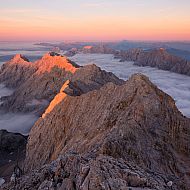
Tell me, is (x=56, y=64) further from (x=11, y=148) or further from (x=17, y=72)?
(x=11, y=148)

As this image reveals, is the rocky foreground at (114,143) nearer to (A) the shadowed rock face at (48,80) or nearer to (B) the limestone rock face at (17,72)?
(A) the shadowed rock face at (48,80)

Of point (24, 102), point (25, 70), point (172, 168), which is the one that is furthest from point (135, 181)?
point (25, 70)

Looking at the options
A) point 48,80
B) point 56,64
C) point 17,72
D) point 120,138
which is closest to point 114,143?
point 120,138

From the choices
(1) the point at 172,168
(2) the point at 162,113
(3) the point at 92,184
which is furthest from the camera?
(2) the point at 162,113

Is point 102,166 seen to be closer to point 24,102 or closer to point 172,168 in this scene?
point 172,168

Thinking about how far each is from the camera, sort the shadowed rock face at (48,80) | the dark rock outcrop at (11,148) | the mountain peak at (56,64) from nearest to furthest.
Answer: the dark rock outcrop at (11,148) < the shadowed rock face at (48,80) < the mountain peak at (56,64)

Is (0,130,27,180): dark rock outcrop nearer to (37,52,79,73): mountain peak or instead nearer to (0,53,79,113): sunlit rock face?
(0,53,79,113): sunlit rock face

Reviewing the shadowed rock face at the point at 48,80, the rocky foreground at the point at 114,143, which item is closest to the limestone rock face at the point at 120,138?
the rocky foreground at the point at 114,143
